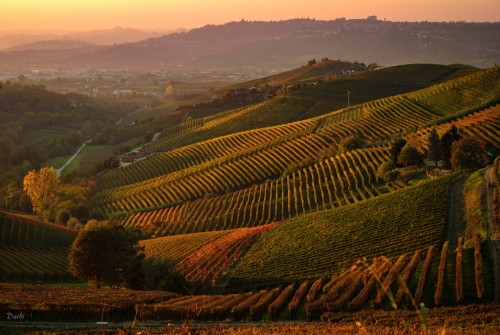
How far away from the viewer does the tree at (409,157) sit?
63281 mm

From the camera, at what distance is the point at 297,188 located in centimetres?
7000

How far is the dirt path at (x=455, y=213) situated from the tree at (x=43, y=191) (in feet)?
184

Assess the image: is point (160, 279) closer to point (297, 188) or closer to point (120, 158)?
point (297, 188)

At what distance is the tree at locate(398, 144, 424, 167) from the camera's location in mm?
63281

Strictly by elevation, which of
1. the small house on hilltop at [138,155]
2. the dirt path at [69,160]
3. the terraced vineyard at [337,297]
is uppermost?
the terraced vineyard at [337,297]

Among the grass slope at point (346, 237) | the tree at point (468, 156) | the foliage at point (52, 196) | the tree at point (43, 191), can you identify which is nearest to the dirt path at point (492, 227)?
the grass slope at point (346, 237)

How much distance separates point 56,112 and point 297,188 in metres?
141

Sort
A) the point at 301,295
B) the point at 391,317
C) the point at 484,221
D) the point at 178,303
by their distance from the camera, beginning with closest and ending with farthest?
the point at 391,317, the point at 178,303, the point at 301,295, the point at 484,221

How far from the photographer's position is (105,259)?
44156 millimetres

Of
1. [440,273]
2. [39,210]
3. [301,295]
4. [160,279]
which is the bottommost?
[39,210]

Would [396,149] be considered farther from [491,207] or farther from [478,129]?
[491,207]

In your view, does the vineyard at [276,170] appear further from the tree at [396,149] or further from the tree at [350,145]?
the tree at [396,149]

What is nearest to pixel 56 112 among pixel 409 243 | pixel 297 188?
pixel 297 188

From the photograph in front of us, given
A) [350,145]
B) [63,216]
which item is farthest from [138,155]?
[350,145]
